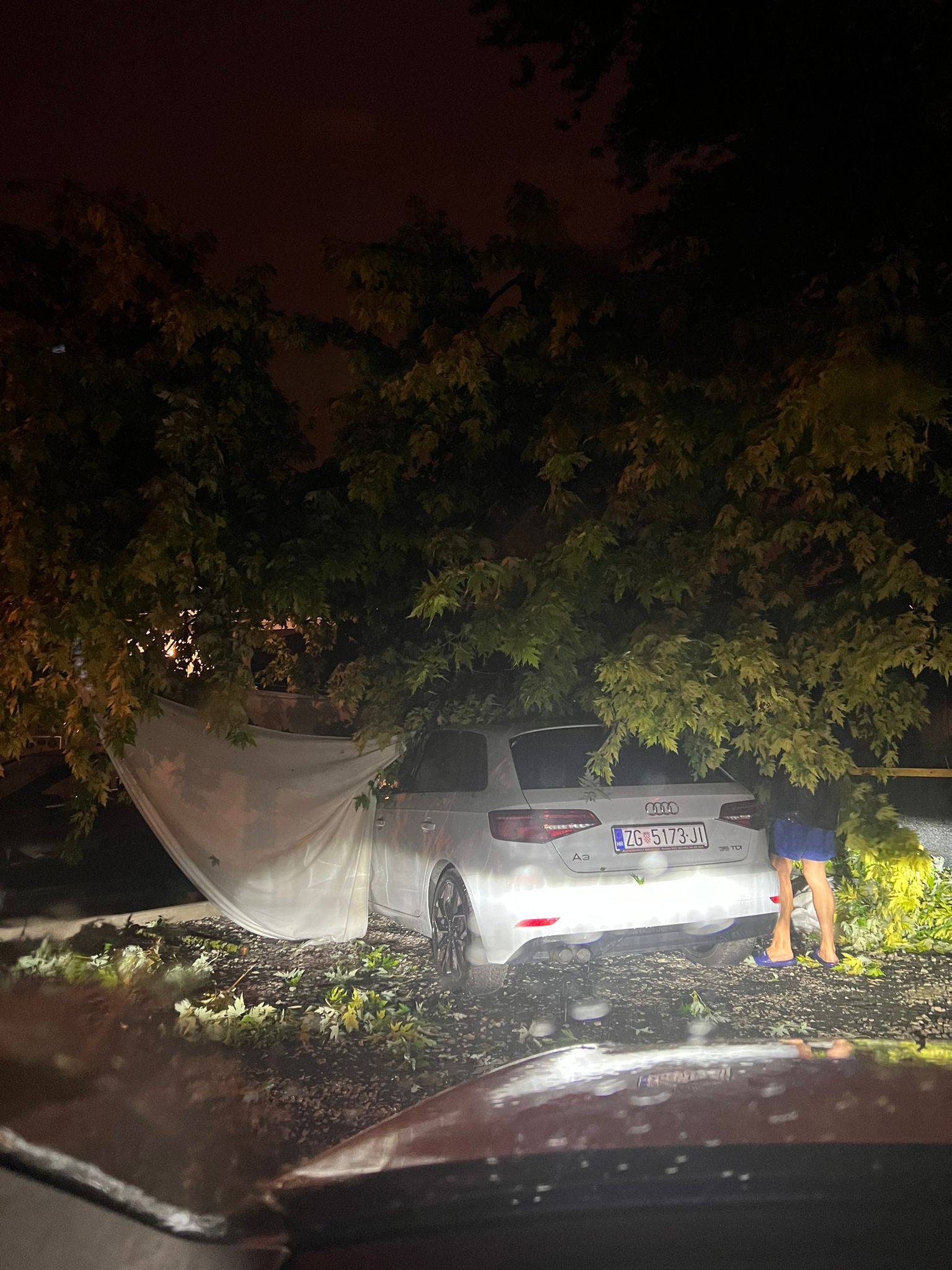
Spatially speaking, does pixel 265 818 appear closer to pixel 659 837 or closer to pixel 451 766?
pixel 451 766

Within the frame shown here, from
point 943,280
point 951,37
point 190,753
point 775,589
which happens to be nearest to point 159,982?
point 190,753

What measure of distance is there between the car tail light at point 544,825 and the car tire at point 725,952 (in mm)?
1286

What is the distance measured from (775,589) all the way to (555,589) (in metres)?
1.56

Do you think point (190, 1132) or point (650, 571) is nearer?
point (190, 1132)

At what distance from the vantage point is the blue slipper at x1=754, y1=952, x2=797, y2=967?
696 cm

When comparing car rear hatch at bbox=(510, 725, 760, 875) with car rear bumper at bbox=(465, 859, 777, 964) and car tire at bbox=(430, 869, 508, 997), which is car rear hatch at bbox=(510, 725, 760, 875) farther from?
car tire at bbox=(430, 869, 508, 997)

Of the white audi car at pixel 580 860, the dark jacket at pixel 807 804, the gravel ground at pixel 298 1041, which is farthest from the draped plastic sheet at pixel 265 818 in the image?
the dark jacket at pixel 807 804

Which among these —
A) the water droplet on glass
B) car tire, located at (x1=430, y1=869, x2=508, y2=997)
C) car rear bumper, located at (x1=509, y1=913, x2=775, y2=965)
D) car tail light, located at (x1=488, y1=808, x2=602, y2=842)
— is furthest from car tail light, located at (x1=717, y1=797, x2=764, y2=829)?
the water droplet on glass

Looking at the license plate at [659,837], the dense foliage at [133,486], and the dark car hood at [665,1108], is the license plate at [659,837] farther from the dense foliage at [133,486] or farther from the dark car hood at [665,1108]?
the dark car hood at [665,1108]

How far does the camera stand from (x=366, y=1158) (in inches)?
91.0

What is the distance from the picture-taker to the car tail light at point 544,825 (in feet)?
19.9

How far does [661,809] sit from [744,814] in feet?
1.94

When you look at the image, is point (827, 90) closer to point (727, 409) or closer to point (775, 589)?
point (727, 409)

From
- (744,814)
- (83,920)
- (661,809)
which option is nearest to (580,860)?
(661,809)
